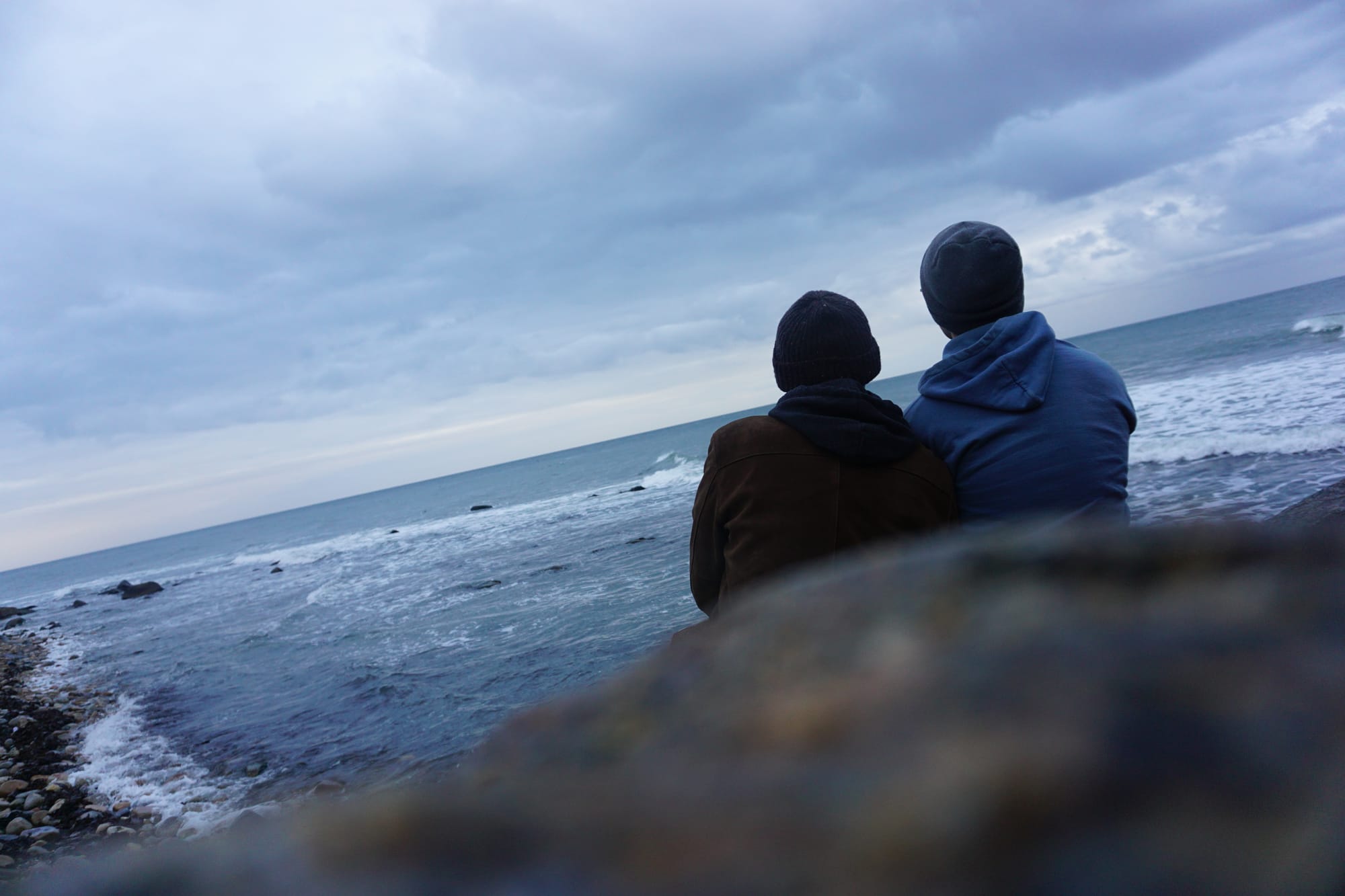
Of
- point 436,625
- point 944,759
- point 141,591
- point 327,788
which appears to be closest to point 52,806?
point 327,788

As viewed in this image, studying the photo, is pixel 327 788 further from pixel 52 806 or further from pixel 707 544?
pixel 707 544

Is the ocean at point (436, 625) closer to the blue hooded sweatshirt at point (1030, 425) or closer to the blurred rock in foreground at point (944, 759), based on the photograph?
the blurred rock in foreground at point (944, 759)

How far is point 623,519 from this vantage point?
24688 millimetres

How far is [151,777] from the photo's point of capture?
26.8 feet

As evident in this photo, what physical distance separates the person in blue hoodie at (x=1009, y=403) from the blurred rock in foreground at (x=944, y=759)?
209 cm

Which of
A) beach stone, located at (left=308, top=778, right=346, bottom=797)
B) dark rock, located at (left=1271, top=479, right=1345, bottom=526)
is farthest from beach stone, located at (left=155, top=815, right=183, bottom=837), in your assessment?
dark rock, located at (left=1271, top=479, right=1345, bottom=526)

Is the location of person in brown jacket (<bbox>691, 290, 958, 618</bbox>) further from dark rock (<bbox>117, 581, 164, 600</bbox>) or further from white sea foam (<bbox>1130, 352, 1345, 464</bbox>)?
dark rock (<bbox>117, 581, 164, 600</bbox>)

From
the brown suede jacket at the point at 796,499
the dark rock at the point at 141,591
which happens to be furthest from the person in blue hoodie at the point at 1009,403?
the dark rock at the point at 141,591

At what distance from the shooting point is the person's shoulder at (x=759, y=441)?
97.7 inches

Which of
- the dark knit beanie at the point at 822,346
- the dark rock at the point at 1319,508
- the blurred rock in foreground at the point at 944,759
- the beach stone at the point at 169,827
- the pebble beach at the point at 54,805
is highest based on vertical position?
the dark knit beanie at the point at 822,346

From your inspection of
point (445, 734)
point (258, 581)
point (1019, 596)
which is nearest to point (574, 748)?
point (1019, 596)

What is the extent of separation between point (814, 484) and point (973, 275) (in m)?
1.05

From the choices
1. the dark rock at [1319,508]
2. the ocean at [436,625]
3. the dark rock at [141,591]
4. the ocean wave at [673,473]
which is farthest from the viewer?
the ocean wave at [673,473]

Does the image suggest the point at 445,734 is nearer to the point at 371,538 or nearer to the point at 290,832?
the point at 290,832
